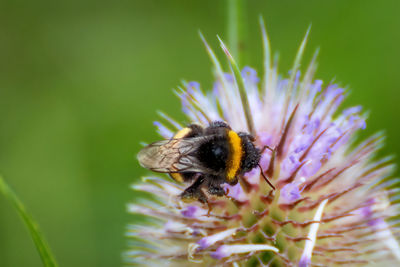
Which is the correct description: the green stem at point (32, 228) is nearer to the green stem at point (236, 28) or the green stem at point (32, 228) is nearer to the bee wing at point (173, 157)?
the bee wing at point (173, 157)

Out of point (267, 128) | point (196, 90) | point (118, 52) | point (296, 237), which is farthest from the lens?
point (118, 52)

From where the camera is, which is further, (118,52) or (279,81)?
(118,52)

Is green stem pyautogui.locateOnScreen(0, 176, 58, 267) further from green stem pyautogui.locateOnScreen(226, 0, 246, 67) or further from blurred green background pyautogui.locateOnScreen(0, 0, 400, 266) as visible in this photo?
blurred green background pyautogui.locateOnScreen(0, 0, 400, 266)

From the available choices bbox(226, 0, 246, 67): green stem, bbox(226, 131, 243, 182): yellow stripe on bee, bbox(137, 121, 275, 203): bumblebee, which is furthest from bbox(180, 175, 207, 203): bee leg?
bbox(226, 0, 246, 67): green stem

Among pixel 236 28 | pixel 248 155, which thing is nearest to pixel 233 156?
pixel 248 155

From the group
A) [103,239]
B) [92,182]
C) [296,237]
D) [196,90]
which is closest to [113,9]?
[92,182]

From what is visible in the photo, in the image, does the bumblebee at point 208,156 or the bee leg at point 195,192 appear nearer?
the bumblebee at point 208,156

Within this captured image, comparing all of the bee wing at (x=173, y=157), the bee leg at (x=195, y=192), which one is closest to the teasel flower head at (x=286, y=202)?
the bee leg at (x=195, y=192)

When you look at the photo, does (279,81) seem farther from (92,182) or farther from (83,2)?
(83,2)
